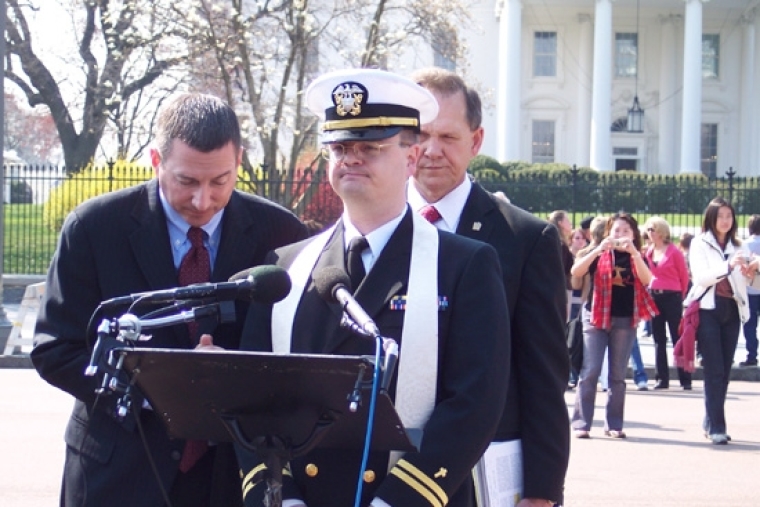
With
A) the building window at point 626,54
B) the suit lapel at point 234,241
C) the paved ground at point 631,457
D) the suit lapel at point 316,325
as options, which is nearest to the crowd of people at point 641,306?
the paved ground at point 631,457

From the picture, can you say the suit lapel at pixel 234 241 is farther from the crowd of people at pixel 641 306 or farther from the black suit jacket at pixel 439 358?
the crowd of people at pixel 641 306

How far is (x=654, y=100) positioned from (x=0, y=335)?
1754 inches

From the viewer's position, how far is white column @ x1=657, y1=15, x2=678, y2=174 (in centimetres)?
5594

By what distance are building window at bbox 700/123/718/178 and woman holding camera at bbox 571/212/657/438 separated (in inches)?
1849

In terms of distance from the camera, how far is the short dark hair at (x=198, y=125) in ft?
13.0

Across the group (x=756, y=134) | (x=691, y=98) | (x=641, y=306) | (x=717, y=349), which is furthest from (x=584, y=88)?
(x=717, y=349)

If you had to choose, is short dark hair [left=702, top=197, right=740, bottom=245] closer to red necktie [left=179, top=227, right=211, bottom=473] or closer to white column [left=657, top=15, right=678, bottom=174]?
red necktie [left=179, top=227, right=211, bottom=473]

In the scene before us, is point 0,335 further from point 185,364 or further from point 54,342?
point 185,364

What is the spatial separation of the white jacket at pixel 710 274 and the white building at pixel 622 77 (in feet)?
141

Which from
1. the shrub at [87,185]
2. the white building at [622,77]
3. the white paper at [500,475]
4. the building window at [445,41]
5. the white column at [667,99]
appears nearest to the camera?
the white paper at [500,475]

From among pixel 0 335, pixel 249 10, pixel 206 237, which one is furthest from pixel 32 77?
pixel 206 237

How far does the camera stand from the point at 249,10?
28.3 meters

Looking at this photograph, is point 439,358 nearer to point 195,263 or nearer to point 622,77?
point 195,263

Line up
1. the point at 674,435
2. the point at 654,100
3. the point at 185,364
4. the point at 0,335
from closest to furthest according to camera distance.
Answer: the point at 185,364
the point at 674,435
the point at 0,335
the point at 654,100
